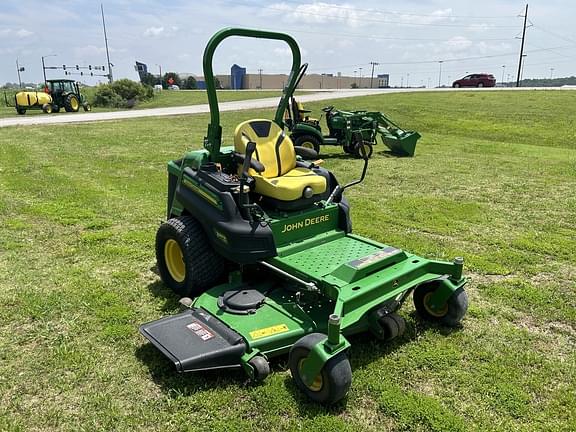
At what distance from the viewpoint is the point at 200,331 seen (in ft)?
10.2

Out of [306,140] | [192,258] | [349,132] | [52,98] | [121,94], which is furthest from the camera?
[121,94]

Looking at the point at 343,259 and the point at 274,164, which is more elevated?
the point at 274,164

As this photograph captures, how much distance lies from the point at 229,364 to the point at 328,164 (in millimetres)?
7717

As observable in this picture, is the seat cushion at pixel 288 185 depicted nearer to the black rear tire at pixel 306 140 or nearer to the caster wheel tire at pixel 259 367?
the caster wheel tire at pixel 259 367

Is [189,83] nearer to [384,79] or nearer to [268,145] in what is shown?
[384,79]

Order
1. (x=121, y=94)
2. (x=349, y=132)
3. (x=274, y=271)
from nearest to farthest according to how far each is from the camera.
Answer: (x=274, y=271) < (x=349, y=132) < (x=121, y=94)

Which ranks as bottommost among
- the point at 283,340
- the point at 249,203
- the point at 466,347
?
the point at 466,347

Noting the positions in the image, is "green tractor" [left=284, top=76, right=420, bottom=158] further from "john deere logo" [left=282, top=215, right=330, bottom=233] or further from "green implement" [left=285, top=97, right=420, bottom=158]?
"john deere logo" [left=282, top=215, right=330, bottom=233]

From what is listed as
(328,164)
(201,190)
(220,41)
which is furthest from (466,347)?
(328,164)

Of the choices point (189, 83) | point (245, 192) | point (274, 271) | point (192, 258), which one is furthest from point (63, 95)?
point (189, 83)

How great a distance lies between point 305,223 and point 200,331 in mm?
1214

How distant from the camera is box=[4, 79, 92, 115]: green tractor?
78.6 feet

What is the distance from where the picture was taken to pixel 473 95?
88.0 feet

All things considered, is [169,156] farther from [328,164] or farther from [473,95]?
[473,95]
